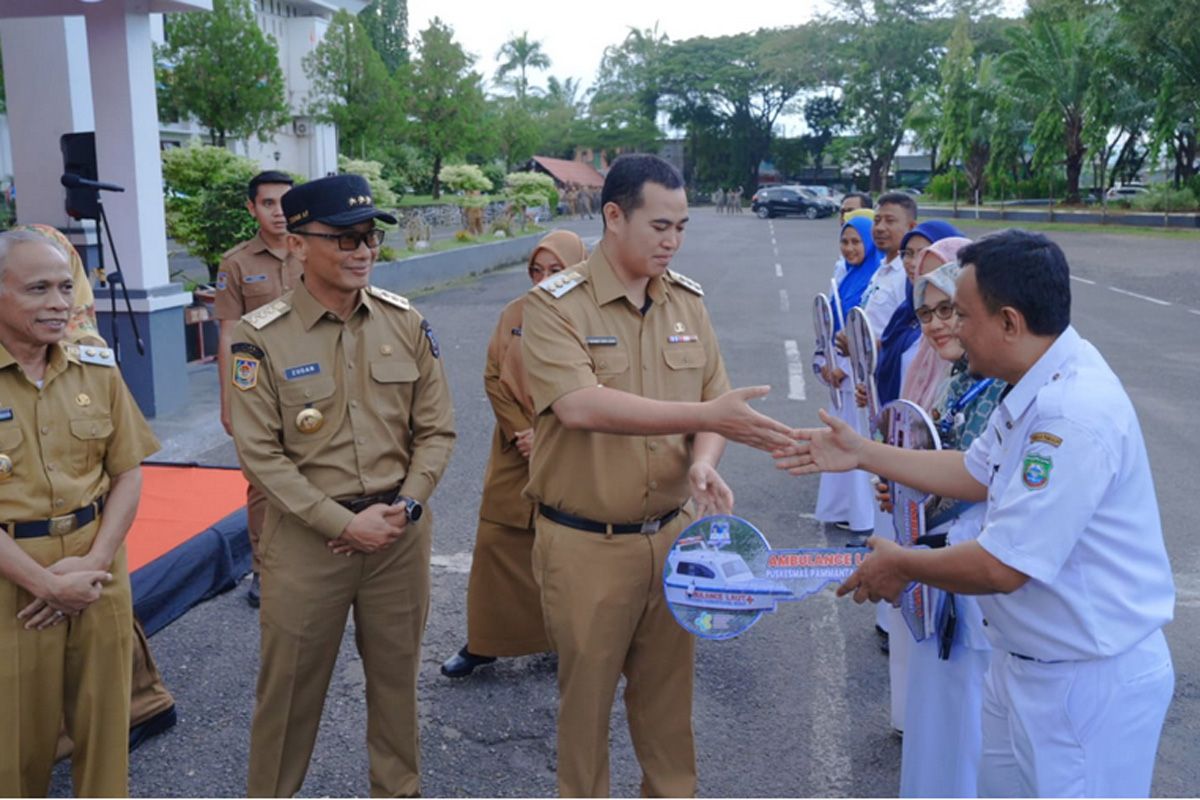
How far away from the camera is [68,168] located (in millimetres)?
7008

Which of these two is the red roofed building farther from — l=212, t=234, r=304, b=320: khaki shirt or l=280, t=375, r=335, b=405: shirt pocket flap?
l=280, t=375, r=335, b=405: shirt pocket flap

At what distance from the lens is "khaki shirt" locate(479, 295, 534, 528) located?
12.9ft

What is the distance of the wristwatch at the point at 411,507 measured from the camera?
9.66 ft

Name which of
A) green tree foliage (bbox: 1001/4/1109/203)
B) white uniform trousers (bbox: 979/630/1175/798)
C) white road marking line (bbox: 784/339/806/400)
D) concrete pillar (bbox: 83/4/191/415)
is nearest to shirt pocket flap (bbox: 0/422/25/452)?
white uniform trousers (bbox: 979/630/1175/798)

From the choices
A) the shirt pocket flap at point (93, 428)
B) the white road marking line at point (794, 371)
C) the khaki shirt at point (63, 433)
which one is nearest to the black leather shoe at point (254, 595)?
Result: the khaki shirt at point (63, 433)

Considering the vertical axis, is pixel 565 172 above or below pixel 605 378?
below

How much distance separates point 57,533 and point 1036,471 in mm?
2400

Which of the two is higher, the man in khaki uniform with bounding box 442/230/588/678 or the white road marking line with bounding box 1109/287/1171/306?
the man in khaki uniform with bounding box 442/230/588/678

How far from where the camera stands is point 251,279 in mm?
4711

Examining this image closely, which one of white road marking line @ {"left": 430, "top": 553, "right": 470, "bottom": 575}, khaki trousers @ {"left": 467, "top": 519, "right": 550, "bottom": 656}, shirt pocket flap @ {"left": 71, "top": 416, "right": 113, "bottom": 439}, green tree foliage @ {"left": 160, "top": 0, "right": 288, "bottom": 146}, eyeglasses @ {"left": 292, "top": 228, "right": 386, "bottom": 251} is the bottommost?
white road marking line @ {"left": 430, "top": 553, "right": 470, "bottom": 575}

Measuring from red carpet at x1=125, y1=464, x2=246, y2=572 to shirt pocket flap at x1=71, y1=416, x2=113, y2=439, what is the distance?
1872 millimetres

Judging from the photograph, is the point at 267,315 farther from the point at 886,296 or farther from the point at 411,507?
the point at 886,296

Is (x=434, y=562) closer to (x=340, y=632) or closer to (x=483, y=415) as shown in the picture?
(x=340, y=632)

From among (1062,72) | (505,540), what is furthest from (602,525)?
(1062,72)
